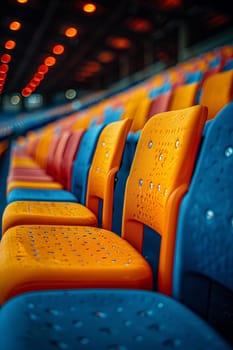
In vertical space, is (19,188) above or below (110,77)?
below

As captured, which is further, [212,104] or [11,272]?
[212,104]

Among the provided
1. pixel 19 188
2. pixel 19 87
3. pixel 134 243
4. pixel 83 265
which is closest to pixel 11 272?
pixel 83 265

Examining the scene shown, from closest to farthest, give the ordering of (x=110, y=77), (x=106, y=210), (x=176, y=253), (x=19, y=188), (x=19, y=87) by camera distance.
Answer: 1. (x=176, y=253)
2. (x=106, y=210)
3. (x=19, y=188)
4. (x=110, y=77)
5. (x=19, y=87)

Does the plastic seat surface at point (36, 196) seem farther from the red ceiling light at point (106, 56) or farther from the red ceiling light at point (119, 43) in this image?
the red ceiling light at point (106, 56)

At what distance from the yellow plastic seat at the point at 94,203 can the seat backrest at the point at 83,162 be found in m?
0.11

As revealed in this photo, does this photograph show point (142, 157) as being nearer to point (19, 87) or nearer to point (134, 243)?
point (134, 243)

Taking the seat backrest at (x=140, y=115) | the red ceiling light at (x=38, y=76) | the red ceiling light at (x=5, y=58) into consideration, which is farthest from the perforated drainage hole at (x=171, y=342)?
the red ceiling light at (x=38, y=76)

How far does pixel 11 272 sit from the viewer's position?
0.85 m

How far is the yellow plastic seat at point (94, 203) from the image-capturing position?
1.39 meters

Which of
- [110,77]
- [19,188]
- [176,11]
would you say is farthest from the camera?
[110,77]

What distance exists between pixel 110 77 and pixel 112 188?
25.0 metres

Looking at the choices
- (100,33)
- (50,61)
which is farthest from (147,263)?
(50,61)

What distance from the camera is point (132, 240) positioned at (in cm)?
119

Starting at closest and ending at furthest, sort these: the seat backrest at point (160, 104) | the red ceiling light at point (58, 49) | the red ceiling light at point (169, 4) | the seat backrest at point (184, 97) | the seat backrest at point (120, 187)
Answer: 1. the seat backrest at point (120, 187)
2. the seat backrest at point (184, 97)
3. the seat backrest at point (160, 104)
4. the red ceiling light at point (169, 4)
5. the red ceiling light at point (58, 49)
